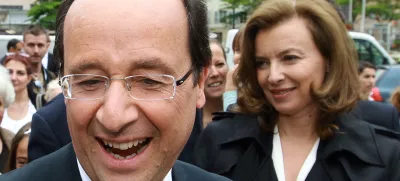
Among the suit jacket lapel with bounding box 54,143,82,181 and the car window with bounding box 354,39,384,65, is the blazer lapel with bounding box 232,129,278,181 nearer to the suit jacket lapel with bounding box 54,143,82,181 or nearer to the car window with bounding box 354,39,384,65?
the suit jacket lapel with bounding box 54,143,82,181

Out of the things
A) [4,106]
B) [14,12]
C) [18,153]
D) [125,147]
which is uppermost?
[125,147]

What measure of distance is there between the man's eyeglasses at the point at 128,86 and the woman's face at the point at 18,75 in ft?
13.8

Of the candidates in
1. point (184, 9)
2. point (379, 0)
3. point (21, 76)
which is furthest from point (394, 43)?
point (184, 9)

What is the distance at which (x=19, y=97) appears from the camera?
219 inches

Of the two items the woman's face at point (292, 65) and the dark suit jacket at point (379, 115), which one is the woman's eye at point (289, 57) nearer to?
the woman's face at point (292, 65)

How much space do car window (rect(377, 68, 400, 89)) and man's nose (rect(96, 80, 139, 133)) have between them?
406 inches

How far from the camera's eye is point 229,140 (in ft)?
9.40

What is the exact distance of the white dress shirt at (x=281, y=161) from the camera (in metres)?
2.70

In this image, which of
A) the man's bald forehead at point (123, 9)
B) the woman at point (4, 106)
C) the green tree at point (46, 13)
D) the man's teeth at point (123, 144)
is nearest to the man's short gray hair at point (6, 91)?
the woman at point (4, 106)

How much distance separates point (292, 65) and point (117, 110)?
56.0 inches

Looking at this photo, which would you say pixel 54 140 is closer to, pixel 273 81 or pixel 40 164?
pixel 273 81

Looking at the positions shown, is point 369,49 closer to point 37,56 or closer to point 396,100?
point 396,100

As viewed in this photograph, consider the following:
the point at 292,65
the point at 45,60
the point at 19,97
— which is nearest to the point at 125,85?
the point at 292,65

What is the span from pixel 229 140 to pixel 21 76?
3.39m
